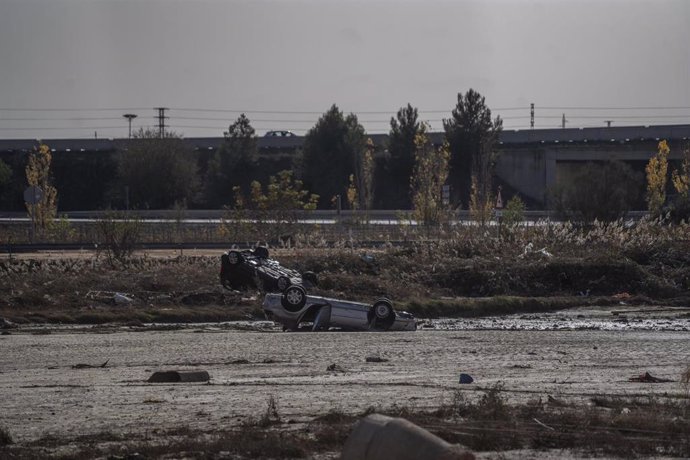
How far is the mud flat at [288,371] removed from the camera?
43.9 ft

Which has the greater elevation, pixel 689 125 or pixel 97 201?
pixel 689 125

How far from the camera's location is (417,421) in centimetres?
1188

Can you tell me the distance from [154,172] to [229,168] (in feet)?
25.8

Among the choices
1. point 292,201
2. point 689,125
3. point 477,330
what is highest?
point 689,125

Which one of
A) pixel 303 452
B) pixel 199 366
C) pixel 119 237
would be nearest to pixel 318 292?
pixel 119 237

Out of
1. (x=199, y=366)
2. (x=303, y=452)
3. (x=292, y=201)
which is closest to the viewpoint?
(x=303, y=452)

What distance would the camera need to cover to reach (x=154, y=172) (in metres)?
86.9

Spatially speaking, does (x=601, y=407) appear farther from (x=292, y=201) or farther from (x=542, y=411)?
(x=292, y=201)

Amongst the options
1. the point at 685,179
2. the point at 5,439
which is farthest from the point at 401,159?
the point at 5,439

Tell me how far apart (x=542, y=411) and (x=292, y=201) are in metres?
38.9

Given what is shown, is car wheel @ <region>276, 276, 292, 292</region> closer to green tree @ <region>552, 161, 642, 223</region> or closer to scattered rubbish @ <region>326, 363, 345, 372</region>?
scattered rubbish @ <region>326, 363, 345, 372</region>

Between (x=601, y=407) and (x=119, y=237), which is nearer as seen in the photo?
(x=601, y=407)

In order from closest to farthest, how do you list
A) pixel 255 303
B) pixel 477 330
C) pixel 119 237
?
pixel 477 330 → pixel 255 303 → pixel 119 237

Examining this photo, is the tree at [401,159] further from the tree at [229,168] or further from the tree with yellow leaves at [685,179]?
the tree with yellow leaves at [685,179]
